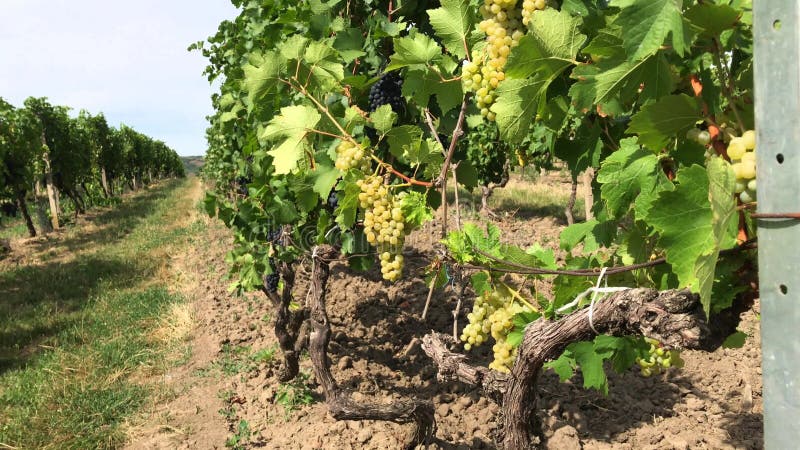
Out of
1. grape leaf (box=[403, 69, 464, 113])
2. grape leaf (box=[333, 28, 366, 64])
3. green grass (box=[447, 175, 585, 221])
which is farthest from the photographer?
green grass (box=[447, 175, 585, 221])

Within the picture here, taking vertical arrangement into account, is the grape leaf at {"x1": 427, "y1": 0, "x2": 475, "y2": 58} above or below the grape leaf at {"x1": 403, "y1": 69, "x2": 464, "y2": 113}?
above

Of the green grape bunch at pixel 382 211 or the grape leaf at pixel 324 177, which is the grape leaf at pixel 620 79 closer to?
the green grape bunch at pixel 382 211

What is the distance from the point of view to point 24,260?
11.1m

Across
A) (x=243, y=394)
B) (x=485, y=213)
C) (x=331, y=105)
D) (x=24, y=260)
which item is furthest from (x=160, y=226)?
(x=331, y=105)

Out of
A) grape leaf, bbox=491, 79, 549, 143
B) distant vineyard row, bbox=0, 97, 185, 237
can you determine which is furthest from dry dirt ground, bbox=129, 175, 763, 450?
distant vineyard row, bbox=0, 97, 185, 237

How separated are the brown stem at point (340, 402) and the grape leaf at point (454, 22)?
2185 mm

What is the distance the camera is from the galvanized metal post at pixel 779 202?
2.34 ft

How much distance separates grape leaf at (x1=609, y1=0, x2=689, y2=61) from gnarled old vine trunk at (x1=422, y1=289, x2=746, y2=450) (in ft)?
1.99

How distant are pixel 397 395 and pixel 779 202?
376 centimetres

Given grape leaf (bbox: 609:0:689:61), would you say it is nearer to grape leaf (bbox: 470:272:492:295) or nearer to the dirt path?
grape leaf (bbox: 470:272:492:295)

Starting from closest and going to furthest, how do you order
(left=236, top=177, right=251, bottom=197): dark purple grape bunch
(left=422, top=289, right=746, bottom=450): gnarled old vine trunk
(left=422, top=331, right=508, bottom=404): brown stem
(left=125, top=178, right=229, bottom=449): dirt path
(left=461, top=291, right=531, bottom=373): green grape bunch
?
(left=422, top=289, right=746, bottom=450): gnarled old vine trunk → (left=461, top=291, right=531, bottom=373): green grape bunch → (left=422, top=331, right=508, bottom=404): brown stem → (left=125, top=178, right=229, bottom=449): dirt path → (left=236, top=177, right=251, bottom=197): dark purple grape bunch

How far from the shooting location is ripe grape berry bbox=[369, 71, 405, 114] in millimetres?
2389

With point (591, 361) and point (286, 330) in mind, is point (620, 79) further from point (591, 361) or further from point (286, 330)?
point (286, 330)

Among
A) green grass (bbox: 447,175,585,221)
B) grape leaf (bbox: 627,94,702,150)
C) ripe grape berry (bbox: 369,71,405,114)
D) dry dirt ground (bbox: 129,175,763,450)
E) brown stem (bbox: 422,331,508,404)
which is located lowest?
dry dirt ground (bbox: 129,175,763,450)
